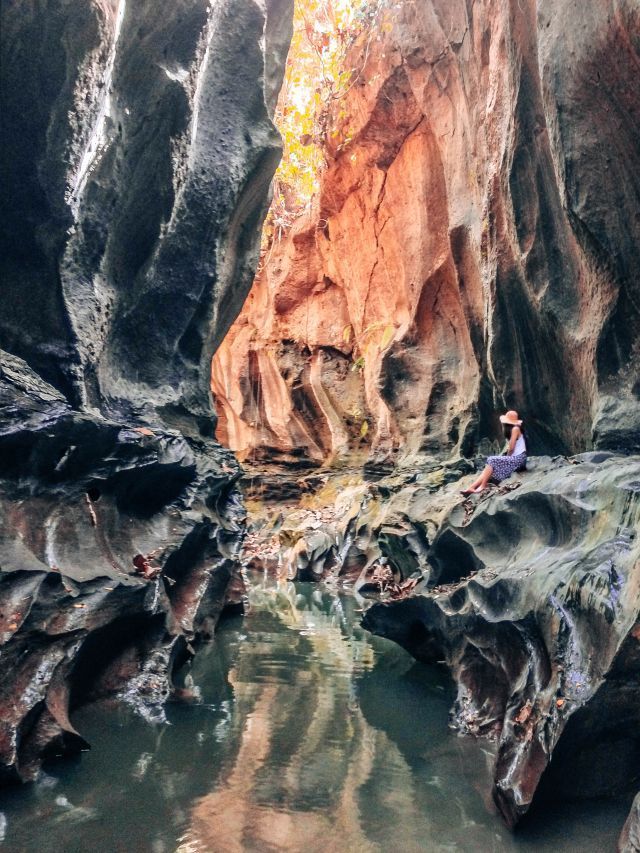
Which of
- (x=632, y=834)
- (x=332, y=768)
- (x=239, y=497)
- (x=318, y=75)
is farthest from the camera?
(x=318, y=75)

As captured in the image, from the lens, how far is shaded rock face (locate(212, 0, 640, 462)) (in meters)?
7.13

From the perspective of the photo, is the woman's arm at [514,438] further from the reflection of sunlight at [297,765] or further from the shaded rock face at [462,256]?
the reflection of sunlight at [297,765]

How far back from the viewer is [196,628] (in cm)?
902

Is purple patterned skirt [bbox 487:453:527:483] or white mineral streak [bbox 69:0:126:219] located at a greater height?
white mineral streak [bbox 69:0:126:219]

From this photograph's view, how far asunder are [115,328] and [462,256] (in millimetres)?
7363

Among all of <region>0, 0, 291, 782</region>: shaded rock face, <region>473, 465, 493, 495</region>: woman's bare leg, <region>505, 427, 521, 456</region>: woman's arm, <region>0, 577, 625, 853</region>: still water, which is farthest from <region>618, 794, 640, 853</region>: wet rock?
<region>505, 427, 521, 456</region>: woman's arm

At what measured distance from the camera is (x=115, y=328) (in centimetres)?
919

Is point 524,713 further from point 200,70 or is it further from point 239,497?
point 239,497

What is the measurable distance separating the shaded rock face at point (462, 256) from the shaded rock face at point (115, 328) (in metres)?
3.94

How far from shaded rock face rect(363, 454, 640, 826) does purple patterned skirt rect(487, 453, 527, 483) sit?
2.14 feet

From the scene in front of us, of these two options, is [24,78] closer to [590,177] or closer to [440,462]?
[590,177]

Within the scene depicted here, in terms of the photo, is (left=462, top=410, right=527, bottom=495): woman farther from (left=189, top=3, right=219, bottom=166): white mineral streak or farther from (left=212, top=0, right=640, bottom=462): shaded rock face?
(left=189, top=3, right=219, bottom=166): white mineral streak

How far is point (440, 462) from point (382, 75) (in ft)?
34.5

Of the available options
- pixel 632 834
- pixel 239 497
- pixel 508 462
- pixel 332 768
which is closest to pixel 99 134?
pixel 508 462
